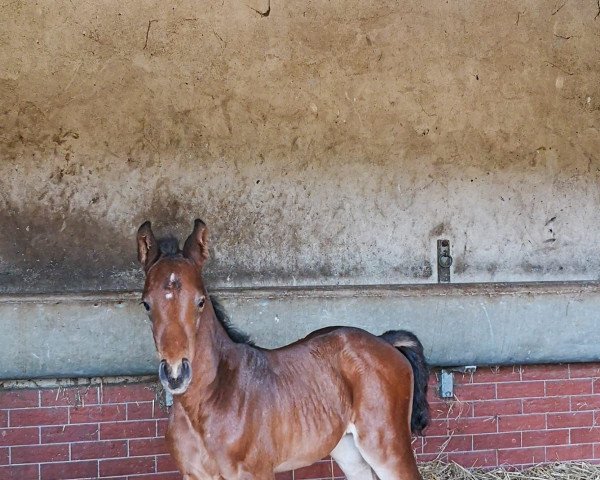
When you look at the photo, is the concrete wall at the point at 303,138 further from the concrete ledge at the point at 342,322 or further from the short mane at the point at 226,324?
the short mane at the point at 226,324

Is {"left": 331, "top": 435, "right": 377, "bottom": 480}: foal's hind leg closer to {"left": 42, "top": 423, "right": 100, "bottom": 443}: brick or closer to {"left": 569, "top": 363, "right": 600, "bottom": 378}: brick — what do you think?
{"left": 42, "top": 423, "right": 100, "bottom": 443}: brick

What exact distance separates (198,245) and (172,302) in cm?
38

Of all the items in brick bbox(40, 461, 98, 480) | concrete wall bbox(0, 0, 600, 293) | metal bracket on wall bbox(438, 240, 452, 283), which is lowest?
brick bbox(40, 461, 98, 480)

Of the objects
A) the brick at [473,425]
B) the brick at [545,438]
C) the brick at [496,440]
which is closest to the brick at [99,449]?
the brick at [473,425]

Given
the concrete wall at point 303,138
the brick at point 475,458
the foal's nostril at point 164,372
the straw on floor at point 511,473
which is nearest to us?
the foal's nostril at point 164,372

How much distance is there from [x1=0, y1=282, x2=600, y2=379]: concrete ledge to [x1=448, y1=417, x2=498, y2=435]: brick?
1.16 feet

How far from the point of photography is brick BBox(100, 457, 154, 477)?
4930 millimetres

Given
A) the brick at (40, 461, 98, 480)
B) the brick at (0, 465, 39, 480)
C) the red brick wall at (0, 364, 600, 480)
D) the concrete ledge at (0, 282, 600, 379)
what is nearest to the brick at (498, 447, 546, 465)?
the red brick wall at (0, 364, 600, 480)

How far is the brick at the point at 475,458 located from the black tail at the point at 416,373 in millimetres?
1221

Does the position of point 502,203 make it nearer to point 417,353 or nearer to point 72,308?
point 417,353

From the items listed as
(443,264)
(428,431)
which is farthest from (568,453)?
(443,264)

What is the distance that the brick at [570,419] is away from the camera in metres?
5.43

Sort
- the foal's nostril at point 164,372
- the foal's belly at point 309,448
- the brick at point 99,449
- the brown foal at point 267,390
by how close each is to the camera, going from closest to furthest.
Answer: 1. the foal's nostril at point 164,372
2. the brown foal at point 267,390
3. the foal's belly at point 309,448
4. the brick at point 99,449

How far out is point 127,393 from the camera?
4.97 metres
